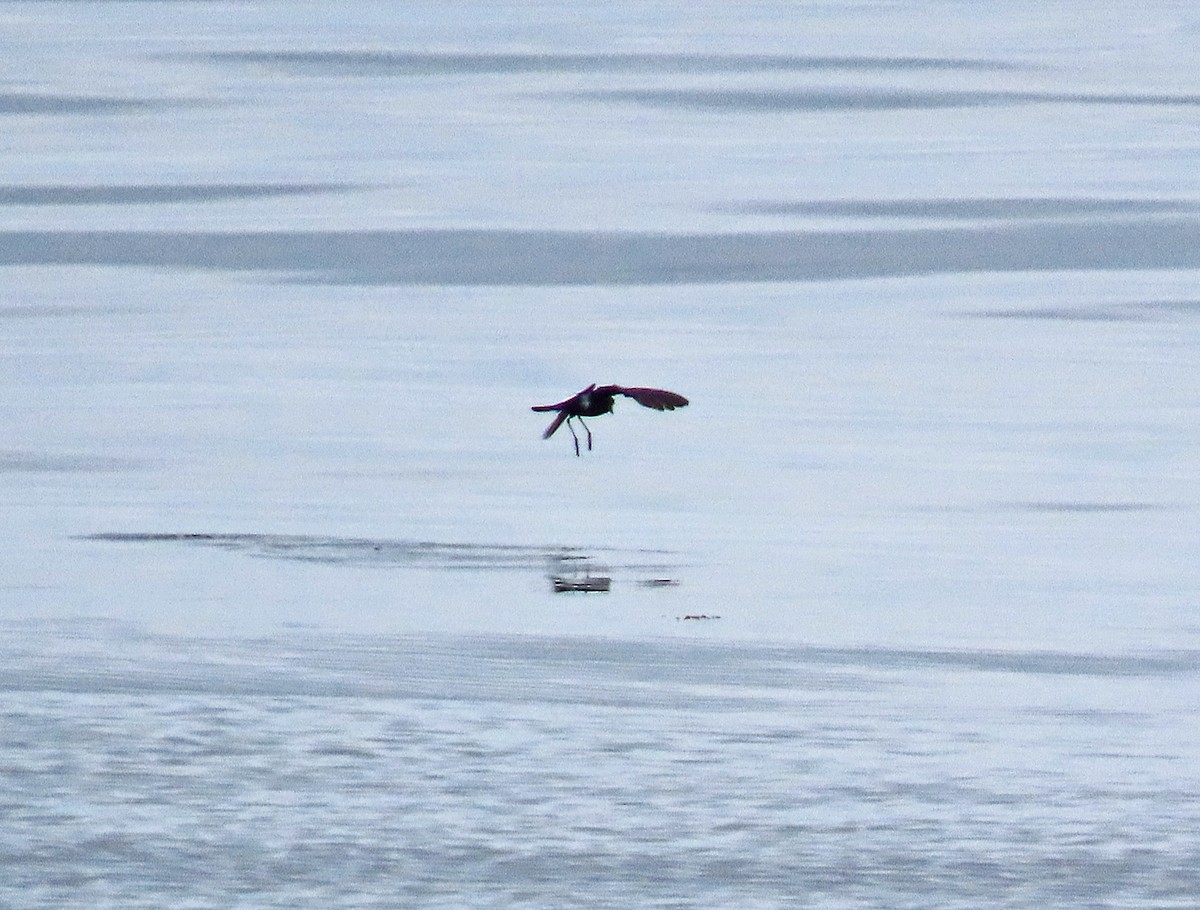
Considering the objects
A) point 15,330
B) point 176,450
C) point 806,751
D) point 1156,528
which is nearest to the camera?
point 806,751

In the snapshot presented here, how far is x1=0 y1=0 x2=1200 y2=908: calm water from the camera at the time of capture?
4652 mm

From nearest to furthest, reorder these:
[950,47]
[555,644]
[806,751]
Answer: [806,751] → [555,644] → [950,47]

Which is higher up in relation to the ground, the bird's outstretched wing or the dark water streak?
the dark water streak

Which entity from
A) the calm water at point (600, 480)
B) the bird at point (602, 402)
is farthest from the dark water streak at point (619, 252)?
the bird at point (602, 402)

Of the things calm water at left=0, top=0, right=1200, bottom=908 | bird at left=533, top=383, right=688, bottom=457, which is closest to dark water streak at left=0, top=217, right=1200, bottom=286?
calm water at left=0, top=0, right=1200, bottom=908

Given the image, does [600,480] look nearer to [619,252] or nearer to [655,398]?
[655,398]

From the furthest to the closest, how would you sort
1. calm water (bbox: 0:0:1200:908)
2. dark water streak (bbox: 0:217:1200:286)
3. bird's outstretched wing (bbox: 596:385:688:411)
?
dark water streak (bbox: 0:217:1200:286), bird's outstretched wing (bbox: 596:385:688:411), calm water (bbox: 0:0:1200:908)

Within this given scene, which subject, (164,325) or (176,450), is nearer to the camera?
(176,450)

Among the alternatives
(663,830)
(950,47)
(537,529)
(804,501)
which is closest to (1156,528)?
(804,501)

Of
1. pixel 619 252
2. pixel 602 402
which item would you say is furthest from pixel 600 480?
pixel 619 252

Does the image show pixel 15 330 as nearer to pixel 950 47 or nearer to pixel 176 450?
pixel 176 450

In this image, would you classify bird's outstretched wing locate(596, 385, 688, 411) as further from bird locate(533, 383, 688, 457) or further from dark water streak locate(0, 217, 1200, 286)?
dark water streak locate(0, 217, 1200, 286)

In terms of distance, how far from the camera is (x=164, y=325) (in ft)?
32.2

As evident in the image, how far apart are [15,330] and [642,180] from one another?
148 inches
